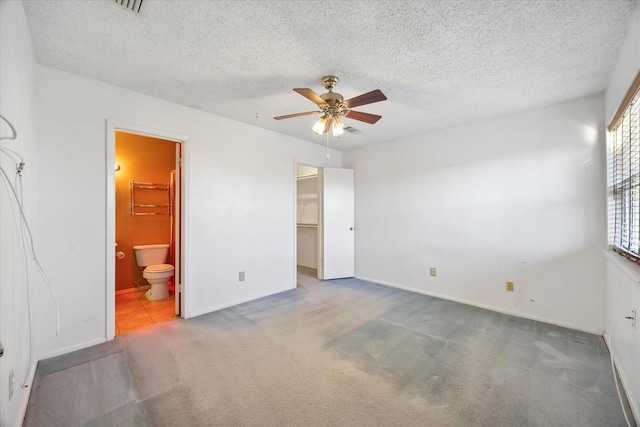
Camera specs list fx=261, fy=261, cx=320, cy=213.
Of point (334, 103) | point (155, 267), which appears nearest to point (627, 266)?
point (334, 103)

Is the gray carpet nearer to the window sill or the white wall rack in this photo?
the window sill

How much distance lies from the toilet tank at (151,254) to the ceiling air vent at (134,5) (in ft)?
10.1

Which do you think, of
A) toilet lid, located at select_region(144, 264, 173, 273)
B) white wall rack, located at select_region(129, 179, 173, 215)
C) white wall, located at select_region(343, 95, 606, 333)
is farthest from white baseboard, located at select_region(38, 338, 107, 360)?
white wall, located at select_region(343, 95, 606, 333)

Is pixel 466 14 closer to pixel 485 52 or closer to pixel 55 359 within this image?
pixel 485 52

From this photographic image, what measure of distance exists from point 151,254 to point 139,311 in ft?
3.05

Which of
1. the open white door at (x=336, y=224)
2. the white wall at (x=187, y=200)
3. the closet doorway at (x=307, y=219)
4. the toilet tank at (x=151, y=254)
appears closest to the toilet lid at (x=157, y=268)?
the toilet tank at (x=151, y=254)

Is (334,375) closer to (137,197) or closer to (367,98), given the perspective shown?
(367,98)

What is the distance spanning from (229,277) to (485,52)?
3340 millimetres

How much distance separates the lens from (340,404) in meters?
1.59

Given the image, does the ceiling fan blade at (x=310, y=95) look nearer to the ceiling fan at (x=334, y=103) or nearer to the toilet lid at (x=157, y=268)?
the ceiling fan at (x=334, y=103)

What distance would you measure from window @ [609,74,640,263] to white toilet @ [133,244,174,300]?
4.51m

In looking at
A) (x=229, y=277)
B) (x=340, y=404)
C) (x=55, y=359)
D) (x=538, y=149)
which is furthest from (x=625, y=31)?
(x=55, y=359)

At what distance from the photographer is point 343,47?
185 cm

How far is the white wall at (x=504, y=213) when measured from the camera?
263cm
